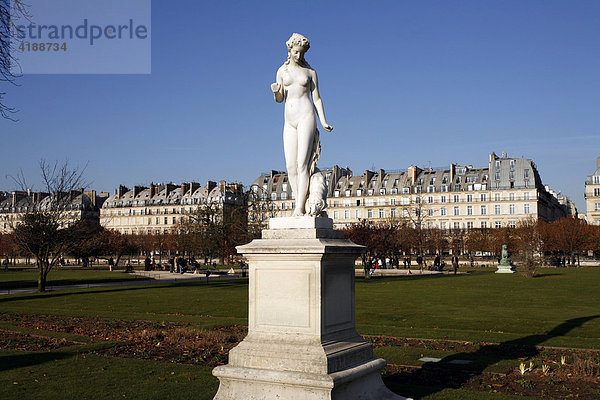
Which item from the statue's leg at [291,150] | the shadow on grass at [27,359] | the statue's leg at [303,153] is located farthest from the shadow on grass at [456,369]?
the shadow on grass at [27,359]

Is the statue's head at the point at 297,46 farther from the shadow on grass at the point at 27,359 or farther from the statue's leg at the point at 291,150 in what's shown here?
the shadow on grass at the point at 27,359

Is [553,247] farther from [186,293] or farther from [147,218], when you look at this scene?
[147,218]


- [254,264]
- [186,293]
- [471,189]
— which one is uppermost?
[471,189]

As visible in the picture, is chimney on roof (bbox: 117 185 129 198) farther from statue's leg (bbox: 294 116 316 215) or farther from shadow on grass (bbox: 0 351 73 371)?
statue's leg (bbox: 294 116 316 215)

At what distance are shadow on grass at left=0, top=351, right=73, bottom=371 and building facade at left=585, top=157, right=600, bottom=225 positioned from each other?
108 meters

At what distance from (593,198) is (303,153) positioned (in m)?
110

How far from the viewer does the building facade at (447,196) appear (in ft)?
332

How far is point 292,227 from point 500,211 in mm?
99781

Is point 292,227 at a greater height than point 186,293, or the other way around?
point 292,227

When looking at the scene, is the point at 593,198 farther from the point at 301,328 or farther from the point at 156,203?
the point at 301,328

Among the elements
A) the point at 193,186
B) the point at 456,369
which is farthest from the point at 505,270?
the point at 193,186

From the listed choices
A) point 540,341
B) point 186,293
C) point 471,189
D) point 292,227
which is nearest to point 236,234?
point 186,293

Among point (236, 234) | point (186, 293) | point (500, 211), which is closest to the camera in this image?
point (186, 293)

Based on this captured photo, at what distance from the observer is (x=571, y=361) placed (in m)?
11.1
